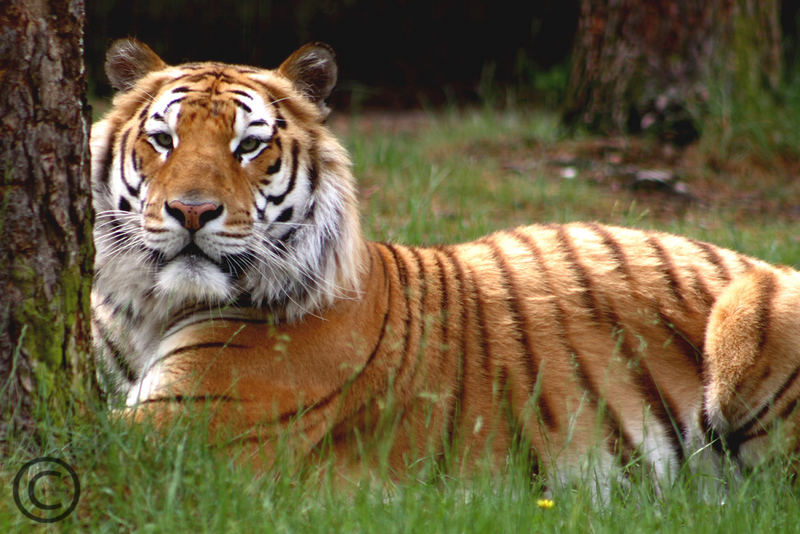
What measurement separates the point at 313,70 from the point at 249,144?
42 cm

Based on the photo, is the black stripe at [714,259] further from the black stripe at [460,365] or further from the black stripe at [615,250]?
the black stripe at [460,365]

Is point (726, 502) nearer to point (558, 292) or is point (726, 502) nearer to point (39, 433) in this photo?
point (558, 292)

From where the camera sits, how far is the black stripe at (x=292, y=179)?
3074mm

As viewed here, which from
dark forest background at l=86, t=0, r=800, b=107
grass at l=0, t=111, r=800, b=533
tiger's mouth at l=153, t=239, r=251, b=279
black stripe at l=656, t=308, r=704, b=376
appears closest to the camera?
grass at l=0, t=111, r=800, b=533

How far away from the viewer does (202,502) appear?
226cm

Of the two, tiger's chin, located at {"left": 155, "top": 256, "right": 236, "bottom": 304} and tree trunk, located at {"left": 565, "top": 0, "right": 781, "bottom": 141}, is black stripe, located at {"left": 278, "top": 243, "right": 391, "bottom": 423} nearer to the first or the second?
tiger's chin, located at {"left": 155, "top": 256, "right": 236, "bottom": 304}

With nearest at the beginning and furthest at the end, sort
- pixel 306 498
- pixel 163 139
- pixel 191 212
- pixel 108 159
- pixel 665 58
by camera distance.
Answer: pixel 306 498 → pixel 191 212 → pixel 163 139 → pixel 108 159 → pixel 665 58

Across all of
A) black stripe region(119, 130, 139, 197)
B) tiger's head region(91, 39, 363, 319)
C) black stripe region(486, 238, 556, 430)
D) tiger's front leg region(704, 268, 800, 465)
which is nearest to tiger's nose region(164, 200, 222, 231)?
tiger's head region(91, 39, 363, 319)

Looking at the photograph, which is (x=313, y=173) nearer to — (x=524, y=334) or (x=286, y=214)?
(x=286, y=214)

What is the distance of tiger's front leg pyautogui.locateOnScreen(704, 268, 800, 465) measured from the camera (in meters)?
3.28

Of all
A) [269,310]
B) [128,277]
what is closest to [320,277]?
[269,310]

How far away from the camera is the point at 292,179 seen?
312cm

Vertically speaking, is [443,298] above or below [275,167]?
below

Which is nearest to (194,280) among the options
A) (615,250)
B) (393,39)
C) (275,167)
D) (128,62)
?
(275,167)
